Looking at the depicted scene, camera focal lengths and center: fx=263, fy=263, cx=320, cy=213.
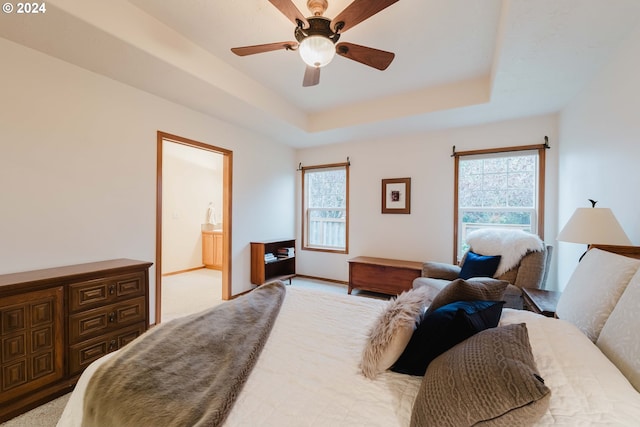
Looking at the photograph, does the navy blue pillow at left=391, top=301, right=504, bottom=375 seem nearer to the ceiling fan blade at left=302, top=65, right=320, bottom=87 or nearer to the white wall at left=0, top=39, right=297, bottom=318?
the ceiling fan blade at left=302, top=65, right=320, bottom=87

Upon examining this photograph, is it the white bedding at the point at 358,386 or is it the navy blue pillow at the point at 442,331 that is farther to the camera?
the navy blue pillow at the point at 442,331

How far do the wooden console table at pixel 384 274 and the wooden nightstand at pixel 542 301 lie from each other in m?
1.40

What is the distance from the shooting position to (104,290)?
6.63 feet

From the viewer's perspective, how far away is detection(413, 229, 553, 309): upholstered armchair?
2.51 meters

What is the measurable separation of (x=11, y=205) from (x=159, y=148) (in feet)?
4.10

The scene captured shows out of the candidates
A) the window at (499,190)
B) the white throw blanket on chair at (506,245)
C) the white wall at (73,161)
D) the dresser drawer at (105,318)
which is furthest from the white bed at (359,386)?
the window at (499,190)

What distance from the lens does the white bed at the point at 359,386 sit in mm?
732

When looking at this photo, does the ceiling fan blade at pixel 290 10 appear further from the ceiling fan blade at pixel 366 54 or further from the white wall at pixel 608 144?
the white wall at pixel 608 144

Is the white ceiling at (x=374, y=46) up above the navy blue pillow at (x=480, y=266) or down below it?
above

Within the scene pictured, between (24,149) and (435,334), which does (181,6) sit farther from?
(435,334)

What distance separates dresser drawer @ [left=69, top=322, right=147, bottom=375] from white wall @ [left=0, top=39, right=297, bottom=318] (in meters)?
0.73

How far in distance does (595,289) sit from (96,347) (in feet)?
10.3

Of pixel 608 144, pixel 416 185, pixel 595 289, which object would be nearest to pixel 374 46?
pixel 608 144

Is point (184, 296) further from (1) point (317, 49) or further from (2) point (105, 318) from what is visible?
(1) point (317, 49)
